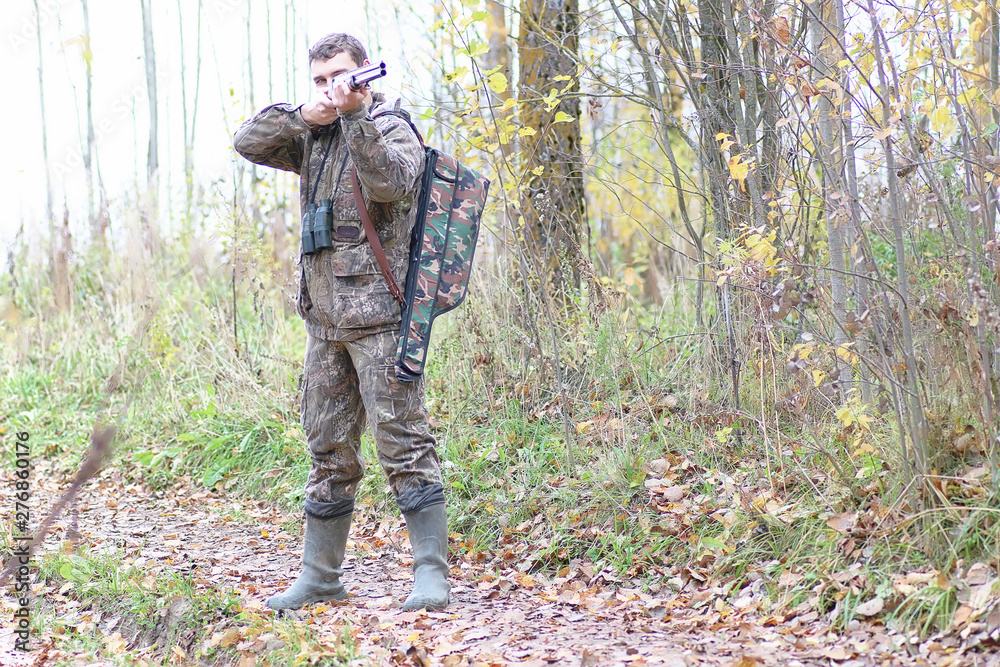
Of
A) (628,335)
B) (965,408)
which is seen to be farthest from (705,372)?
(965,408)

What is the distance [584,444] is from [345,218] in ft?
6.18

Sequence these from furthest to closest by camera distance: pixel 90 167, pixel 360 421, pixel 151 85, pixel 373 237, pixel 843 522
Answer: pixel 151 85 → pixel 90 167 → pixel 360 421 → pixel 843 522 → pixel 373 237

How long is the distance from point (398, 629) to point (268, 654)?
0.44 metres

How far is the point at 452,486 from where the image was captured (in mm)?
4523

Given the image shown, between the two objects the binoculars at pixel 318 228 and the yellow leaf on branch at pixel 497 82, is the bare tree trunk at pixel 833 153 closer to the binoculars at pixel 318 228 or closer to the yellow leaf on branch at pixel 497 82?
the yellow leaf on branch at pixel 497 82

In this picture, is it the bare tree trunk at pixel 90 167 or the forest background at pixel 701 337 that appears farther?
the bare tree trunk at pixel 90 167

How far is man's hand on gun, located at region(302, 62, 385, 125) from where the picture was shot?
271 centimetres

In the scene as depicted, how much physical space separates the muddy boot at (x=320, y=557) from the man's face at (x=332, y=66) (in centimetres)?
160

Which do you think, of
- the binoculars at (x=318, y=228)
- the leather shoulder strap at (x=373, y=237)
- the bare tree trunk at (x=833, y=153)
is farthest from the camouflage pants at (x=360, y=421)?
the bare tree trunk at (x=833, y=153)

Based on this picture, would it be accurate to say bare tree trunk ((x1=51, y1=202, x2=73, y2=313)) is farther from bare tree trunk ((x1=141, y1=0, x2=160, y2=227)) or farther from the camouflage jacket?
the camouflage jacket

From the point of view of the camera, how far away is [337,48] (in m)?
2.95

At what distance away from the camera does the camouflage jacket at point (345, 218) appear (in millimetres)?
3043

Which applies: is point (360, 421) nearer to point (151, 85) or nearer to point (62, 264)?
point (62, 264)

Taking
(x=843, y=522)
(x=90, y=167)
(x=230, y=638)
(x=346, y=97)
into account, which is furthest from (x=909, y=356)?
(x=90, y=167)
